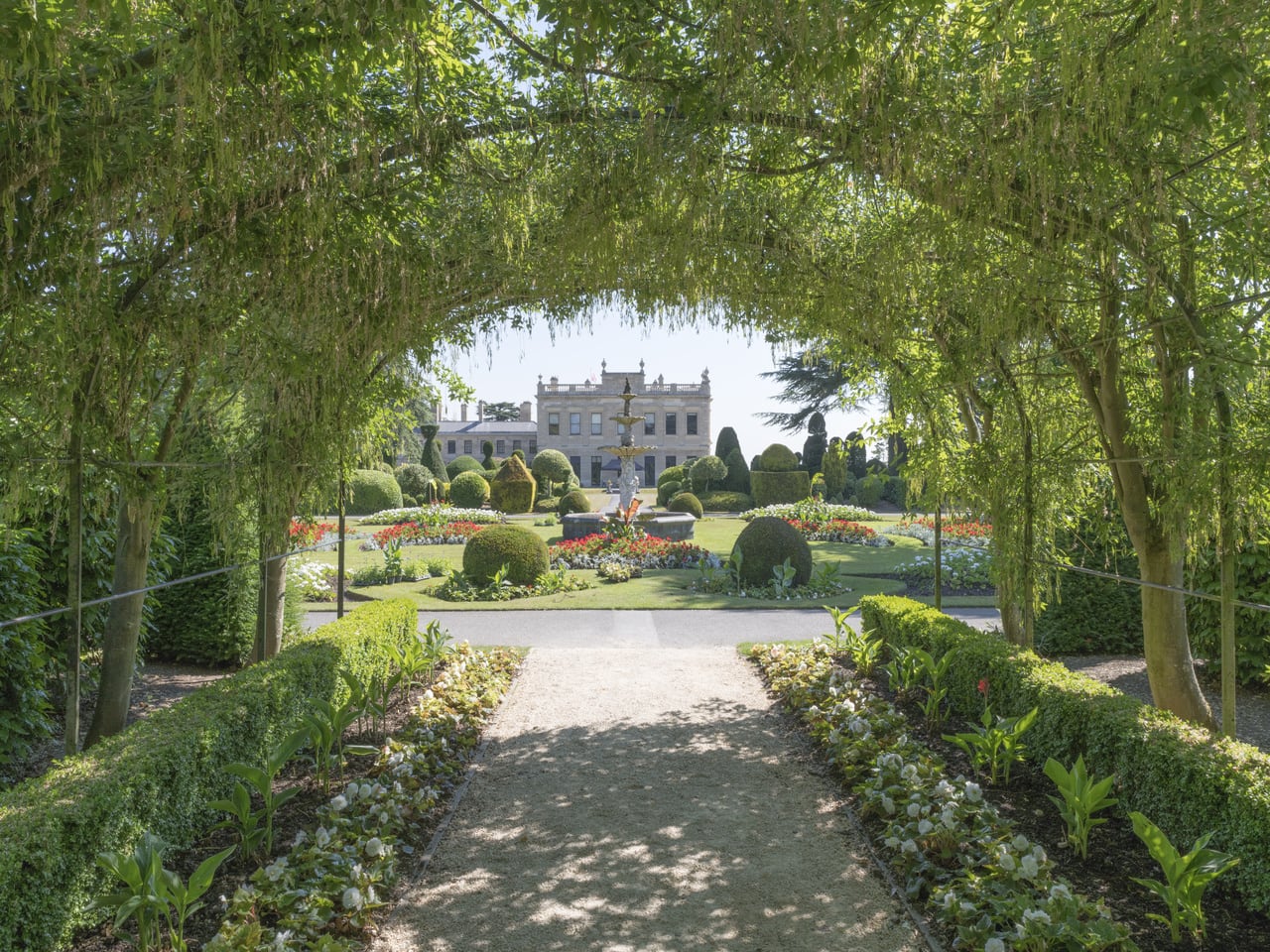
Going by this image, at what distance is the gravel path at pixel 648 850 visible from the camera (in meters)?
3.02

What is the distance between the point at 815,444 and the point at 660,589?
73.8 feet

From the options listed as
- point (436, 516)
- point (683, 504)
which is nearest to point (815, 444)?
point (683, 504)

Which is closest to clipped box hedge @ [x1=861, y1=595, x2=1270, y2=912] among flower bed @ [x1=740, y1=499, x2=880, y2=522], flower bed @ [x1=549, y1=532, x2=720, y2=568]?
flower bed @ [x1=549, y1=532, x2=720, y2=568]

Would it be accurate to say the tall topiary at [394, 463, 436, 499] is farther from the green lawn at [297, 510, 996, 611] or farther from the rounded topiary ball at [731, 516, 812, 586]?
the rounded topiary ball at [731, 516, 812, 586]

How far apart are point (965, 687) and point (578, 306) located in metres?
3.50

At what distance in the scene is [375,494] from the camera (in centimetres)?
2719

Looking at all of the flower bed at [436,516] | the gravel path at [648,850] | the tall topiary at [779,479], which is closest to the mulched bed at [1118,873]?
the gravel path at [648,850]

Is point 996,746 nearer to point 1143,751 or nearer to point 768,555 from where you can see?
point 1143,751

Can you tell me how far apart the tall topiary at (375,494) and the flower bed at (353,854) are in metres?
22.6

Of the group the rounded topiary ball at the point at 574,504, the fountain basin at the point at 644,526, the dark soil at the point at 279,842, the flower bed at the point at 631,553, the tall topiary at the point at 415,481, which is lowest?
the dark soil at the point at 279,842

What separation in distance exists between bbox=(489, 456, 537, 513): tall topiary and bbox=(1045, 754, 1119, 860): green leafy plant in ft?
83.8

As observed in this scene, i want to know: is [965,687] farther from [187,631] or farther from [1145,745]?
[187,631]

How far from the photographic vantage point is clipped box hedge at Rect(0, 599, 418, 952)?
251 centimetres

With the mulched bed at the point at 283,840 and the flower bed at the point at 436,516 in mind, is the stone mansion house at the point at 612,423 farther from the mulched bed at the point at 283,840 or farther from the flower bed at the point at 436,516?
the mulched bed at the point at 283,840
